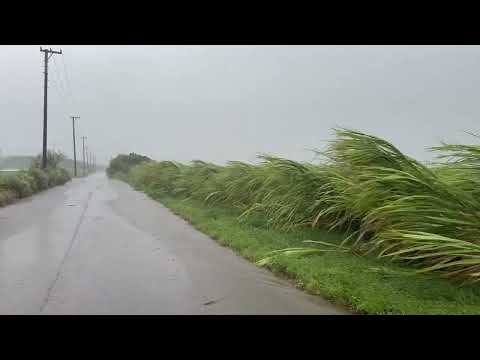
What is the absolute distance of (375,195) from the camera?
562cm

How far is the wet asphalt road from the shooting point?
4211 millimetres

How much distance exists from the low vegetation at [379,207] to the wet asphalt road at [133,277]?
63 centimetres

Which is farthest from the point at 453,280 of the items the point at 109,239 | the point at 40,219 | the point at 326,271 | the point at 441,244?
the point at 40,219

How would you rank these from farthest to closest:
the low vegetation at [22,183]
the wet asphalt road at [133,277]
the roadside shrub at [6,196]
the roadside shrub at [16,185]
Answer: the roadside shrub at [16,185] < the low vegetation at [22,183] < the roadside shrub at [6,196] < the wet asphalt road at [133,277]

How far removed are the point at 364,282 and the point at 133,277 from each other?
2.97 m

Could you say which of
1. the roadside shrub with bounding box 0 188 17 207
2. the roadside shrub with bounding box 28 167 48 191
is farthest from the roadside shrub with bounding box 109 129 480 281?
the roadside shrub with bounding box 28 167 48 191

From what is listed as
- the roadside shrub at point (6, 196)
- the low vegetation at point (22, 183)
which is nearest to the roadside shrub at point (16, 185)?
the low vegetation at point (22, 183)

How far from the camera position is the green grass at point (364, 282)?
385cm

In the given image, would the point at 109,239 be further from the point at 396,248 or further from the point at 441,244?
the point at 441,244

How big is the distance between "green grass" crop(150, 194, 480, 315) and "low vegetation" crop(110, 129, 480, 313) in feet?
0.28

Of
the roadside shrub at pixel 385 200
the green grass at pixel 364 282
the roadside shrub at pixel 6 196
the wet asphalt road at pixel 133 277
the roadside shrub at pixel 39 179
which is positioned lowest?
the roadside shrub at pixel 39 179

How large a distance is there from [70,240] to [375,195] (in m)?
6.09

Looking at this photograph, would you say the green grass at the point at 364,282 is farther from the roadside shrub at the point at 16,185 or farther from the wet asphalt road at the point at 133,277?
the roadside shrub at the point at 16,185
